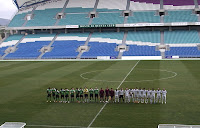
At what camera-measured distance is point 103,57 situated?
5419cm

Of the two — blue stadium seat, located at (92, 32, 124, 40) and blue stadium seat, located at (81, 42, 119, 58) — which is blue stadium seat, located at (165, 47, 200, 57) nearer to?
blue stadium seat, located at (81, 42, 119, 58)

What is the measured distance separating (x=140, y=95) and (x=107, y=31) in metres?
45.1

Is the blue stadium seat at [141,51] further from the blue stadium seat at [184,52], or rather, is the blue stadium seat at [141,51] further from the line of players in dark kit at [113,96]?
the line of players in dark kit at [113,96]

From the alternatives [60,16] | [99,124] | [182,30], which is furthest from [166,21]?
[99,124]

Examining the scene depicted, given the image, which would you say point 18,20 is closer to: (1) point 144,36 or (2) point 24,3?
(2) point 24,3

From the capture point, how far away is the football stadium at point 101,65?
1861 centimetres

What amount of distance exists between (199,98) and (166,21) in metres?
40.2

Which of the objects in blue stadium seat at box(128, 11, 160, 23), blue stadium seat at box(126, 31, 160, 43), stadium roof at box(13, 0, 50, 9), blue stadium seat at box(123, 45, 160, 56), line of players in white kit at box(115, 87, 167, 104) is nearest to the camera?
line of players in white kit at box(115, 87, 167, 104)

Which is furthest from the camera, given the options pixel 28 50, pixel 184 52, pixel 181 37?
pixel 28 50

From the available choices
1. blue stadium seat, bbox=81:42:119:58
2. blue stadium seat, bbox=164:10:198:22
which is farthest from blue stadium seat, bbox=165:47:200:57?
blue stadium seat, bbox=81:42:119:58

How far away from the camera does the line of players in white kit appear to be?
20.7 m

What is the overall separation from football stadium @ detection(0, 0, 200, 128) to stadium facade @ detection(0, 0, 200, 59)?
0.20 m

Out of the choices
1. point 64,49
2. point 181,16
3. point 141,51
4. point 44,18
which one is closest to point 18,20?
point 44,18

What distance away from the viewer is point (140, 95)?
20906 mm
